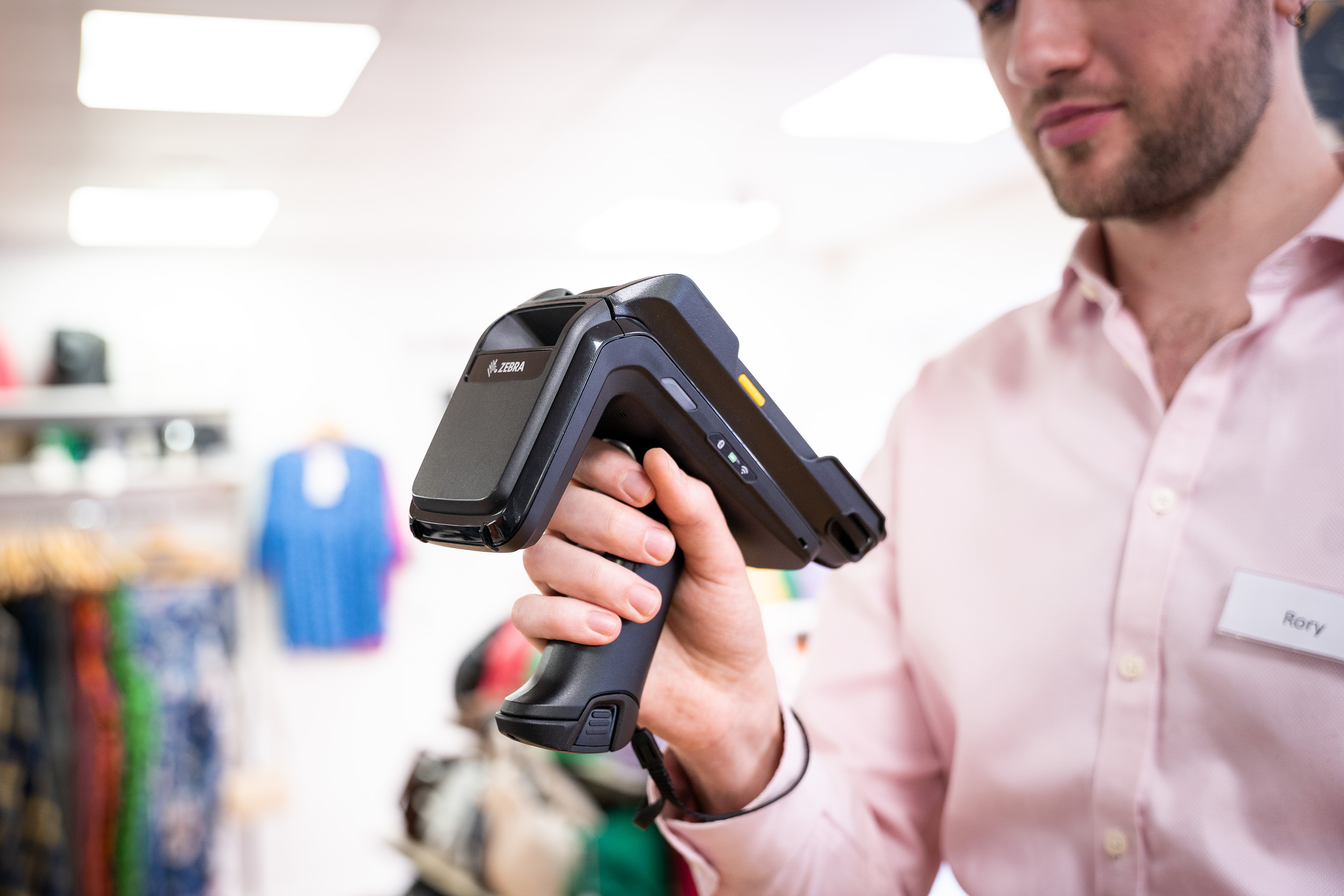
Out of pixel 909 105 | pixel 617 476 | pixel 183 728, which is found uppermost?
pixel 617 476

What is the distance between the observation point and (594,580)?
797 millimetres

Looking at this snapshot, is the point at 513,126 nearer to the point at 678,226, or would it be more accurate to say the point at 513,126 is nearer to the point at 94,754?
the point at 678,226

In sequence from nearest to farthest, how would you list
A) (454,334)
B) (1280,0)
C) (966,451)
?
(1280,0), (966,451), (454,334)

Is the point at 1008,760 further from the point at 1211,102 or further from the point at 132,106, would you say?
the point at 132,106

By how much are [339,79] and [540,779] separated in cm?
202

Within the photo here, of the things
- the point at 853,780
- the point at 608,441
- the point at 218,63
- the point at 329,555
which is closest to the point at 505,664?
the point at 853,780

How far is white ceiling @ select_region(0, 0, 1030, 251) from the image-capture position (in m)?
2.55

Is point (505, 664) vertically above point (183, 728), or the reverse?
point (505, 664)

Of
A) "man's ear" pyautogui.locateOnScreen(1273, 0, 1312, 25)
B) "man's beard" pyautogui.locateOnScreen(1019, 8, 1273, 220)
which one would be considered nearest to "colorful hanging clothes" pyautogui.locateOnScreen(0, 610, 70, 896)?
"man's beard" pyautogui.locateOnScreen(1019, 8, 1273, 220)

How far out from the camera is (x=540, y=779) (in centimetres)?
194

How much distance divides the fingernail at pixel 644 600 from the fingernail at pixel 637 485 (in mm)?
73

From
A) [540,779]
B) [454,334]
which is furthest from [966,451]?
[454,334]

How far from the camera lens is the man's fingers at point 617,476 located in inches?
31.7

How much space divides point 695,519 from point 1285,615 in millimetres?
506
